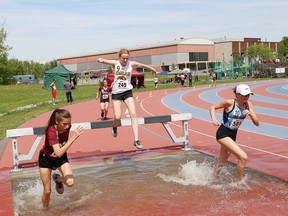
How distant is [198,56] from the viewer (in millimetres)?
107750

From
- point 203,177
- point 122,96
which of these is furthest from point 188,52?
point 203,177

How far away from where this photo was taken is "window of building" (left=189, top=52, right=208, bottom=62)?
4188 inches

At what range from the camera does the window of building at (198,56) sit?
10638 cm

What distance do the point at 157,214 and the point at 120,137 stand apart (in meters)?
7.30

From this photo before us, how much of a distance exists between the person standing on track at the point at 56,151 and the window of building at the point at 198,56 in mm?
101979

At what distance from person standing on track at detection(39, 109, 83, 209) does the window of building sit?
4015 inches

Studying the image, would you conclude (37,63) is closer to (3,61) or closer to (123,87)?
(3,61)

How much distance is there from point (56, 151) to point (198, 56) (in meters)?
105

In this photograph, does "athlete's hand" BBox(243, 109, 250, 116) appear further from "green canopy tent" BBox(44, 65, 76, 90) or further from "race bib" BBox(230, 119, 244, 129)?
"green canopy tent" BBox(44, 65, 76, 90)

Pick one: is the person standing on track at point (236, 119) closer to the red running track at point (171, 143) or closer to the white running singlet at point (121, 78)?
the red running track at point (171, 143)

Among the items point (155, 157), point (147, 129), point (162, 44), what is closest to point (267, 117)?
point (147, 129)

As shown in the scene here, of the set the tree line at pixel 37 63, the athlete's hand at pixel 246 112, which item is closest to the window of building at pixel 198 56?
the tree line at pixel 37 63

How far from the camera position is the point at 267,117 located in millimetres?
15680

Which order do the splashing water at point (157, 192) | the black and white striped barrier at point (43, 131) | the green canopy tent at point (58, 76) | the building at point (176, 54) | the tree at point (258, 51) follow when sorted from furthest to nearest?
1. the building at point (176, 54)
2. the tree at point (258, 51)
3. the green canopy tent at point (58, 76)
4. the black and white striped barrier at point (43, 131)
5. the splashing water at point (157, 192)
